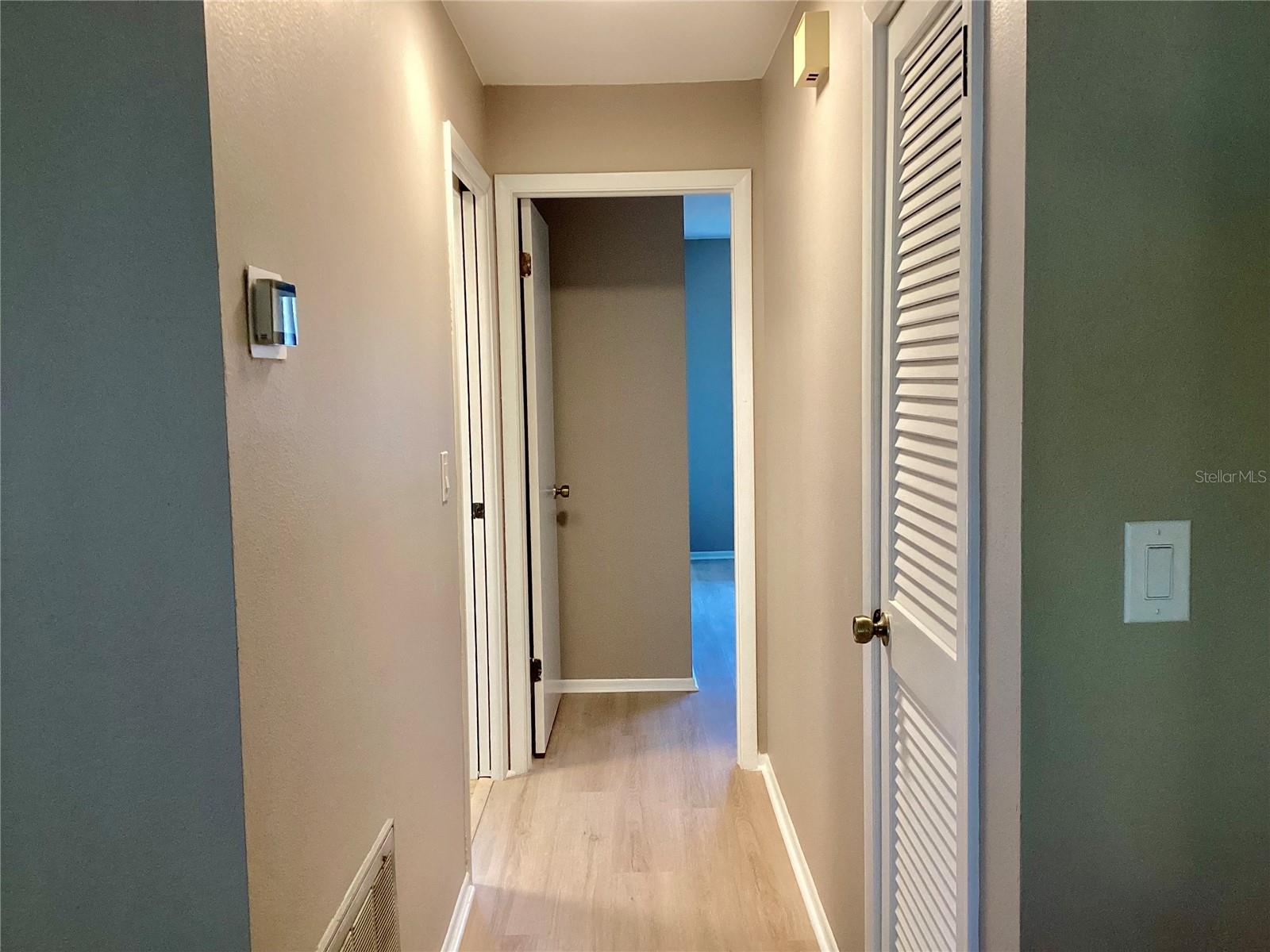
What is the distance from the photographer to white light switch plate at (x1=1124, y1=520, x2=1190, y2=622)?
105 cm

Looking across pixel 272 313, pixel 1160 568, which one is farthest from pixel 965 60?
pixel 272 313

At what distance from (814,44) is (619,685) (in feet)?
9.36

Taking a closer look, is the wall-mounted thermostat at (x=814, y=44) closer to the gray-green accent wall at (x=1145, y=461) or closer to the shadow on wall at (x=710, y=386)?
the gray-green accent wall at (x=1145, y=461)

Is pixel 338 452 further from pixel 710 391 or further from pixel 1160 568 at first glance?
pixel 710 391

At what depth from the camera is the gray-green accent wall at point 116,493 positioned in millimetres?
1077

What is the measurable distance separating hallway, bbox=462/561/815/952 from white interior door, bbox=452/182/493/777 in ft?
0.80

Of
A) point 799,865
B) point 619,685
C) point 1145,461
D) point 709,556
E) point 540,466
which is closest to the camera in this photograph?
point 1145,461

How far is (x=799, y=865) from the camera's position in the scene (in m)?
2.67

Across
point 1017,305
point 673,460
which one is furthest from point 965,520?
→ point 673,460

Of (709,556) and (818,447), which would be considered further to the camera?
(709,556)

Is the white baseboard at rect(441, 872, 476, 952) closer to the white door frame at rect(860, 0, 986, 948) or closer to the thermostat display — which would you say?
the white door frame at rect(860, 0, 986, 948)

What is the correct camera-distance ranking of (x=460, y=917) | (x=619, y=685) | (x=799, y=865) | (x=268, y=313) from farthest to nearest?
(x=619, y=685)
(x=799, y=865)
(x=460, y=917)
(x=268, y=313)

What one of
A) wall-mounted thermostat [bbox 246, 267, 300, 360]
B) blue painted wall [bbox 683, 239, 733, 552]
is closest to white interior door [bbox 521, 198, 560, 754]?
Result: wall-mounted thermostat [bbox 246, 267, 300, 360]

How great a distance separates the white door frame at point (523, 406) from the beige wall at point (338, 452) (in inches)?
33.9
